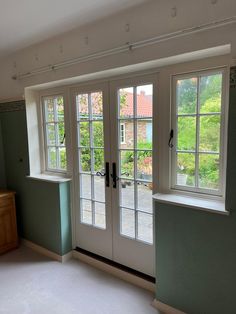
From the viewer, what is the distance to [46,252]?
288 centimetres

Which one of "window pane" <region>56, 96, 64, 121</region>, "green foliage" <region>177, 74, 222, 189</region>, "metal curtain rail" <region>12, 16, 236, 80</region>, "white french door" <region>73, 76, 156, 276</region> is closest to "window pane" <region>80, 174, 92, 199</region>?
"white french door" <region>73, 76, 156, 276</region>

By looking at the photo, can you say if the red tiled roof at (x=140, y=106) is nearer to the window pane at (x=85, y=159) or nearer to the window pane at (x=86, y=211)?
the window pane at (x=85, y=159)

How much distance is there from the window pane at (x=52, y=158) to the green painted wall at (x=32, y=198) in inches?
10.7

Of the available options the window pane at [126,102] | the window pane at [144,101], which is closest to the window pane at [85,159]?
the window pane at [126,102]

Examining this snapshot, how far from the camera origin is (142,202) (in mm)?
2273

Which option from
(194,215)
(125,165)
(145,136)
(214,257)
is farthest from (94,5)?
(214,257)

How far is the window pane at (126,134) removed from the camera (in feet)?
7.40

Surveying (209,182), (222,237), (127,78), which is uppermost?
(127,78)

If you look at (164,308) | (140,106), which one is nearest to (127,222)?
(164,308)

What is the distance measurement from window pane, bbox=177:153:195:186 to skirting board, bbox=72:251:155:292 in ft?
3.40

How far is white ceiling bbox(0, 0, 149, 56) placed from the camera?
177cm

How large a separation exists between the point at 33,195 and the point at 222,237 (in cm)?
223

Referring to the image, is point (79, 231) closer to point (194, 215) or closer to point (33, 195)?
point (33, 195)

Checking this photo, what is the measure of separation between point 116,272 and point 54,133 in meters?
1.75
